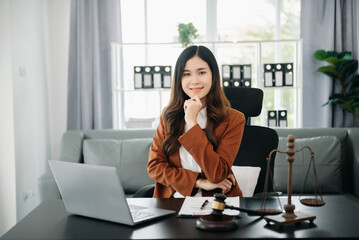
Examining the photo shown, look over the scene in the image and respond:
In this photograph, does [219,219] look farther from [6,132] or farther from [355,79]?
[355,79]

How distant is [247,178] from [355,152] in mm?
1525

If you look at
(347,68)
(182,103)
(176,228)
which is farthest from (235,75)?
(176,228)

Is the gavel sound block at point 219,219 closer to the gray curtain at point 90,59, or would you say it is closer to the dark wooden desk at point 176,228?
the dark wooden desk at point 176,228

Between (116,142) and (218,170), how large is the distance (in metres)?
1.87

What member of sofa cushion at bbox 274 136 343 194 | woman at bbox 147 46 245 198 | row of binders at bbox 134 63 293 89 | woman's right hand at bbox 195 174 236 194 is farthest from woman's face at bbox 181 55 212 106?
row of binders at bbox 134 63 293 89

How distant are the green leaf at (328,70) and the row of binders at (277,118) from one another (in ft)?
1.92

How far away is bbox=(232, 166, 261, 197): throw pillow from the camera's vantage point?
2178 millimetres

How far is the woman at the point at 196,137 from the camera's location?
70.4 inches

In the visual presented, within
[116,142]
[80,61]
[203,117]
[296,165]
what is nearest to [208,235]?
[203,117]

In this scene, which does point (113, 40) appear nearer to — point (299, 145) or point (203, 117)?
point (299, 145)

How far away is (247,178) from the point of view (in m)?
2.21

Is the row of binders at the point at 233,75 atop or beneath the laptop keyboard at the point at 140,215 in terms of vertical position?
atop

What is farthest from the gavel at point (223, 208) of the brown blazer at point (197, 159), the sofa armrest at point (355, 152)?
the sofa armrest at point (355, 152)

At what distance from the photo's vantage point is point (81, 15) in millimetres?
4168
